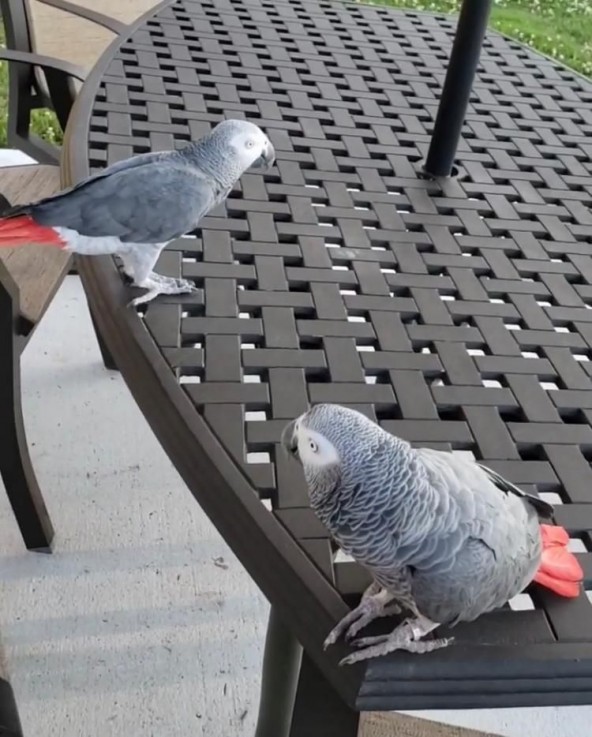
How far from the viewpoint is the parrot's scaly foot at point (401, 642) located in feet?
1.49

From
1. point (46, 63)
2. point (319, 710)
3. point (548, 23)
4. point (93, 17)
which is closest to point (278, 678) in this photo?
point (319, 710)

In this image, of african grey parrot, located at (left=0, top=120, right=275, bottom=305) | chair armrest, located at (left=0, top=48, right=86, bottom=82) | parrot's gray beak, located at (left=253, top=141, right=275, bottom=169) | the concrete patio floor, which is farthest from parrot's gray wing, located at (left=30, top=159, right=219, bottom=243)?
chair armrest, located at (left=0, top=48, right=86, bottom=82)

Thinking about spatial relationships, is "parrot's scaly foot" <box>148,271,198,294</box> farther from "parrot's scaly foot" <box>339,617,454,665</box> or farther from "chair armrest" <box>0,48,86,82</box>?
"chair armrest" <box>0,48,86,82</box>

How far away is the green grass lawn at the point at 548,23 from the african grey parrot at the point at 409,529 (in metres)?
2.54

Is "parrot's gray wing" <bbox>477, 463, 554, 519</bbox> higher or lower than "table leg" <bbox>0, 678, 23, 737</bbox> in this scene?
higher

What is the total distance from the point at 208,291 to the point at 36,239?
15 cm

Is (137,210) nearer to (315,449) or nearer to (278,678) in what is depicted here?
(315,449)

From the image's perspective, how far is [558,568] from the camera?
1.68 ft

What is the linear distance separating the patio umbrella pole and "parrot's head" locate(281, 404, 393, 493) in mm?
542

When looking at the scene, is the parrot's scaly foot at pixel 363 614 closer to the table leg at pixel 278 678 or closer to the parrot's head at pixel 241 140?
the table leg at pixel 278 678

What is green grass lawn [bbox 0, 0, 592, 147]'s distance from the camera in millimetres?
2887

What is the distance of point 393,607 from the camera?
0.49 m

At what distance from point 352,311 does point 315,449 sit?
0.92ft

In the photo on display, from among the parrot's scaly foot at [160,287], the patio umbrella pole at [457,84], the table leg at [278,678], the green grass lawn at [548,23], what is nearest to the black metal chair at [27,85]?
the patio umbrella pole at [457,84]
